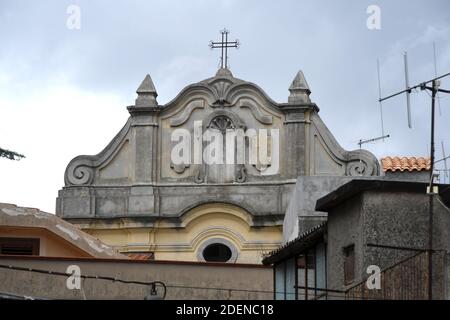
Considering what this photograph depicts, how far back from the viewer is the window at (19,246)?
98.3 feet

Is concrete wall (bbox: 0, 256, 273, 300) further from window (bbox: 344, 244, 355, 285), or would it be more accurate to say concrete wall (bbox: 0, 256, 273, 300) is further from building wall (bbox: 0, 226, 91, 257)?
window (bbox: 344, 244, 355, 285)

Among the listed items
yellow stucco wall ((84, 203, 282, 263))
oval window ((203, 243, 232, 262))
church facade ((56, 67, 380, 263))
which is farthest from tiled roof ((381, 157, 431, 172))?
oval window ((203, 243, 232, 262))

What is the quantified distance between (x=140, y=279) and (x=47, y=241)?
2.55 m

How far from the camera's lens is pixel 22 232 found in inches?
1171

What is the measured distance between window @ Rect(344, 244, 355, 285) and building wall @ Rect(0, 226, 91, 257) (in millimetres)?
9061

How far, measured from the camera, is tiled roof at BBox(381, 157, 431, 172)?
35250mm

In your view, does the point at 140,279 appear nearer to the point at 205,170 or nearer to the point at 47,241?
the point at 47,241

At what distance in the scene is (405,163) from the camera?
36.6 m

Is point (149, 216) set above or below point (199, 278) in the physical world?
above

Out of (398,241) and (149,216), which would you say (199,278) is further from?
(149,216)

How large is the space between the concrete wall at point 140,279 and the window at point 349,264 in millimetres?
5771
